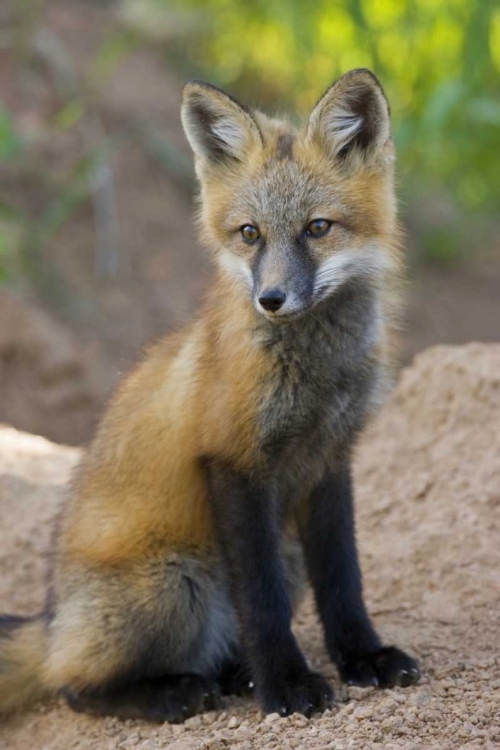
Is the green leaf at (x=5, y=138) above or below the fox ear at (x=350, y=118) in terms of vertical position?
above

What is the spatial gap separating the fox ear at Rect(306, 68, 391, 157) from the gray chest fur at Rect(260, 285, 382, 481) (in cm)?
60

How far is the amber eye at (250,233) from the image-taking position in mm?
3956

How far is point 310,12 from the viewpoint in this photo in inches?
395

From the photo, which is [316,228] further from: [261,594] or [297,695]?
[297,695]

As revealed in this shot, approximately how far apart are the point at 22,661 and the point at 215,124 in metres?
2.45

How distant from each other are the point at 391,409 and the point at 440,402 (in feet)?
1.25

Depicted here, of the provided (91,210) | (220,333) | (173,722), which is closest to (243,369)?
(220,333)

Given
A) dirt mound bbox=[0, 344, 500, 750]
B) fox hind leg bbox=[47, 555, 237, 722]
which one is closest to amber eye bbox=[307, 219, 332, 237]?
fox hind leg bbox=[47, 555, 237, 722]

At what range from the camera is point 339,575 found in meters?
4.23

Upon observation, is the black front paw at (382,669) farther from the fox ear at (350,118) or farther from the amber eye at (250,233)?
the fox ear at (350,118)

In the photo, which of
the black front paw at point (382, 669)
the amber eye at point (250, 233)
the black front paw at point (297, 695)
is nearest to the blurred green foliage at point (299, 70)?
the amber eye at point (250, 233)

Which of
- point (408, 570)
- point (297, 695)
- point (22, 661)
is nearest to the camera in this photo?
point (297, 695)

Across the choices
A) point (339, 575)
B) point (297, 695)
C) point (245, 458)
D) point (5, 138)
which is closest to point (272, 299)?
point (245, 458)

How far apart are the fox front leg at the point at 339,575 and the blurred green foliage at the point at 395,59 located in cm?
461
